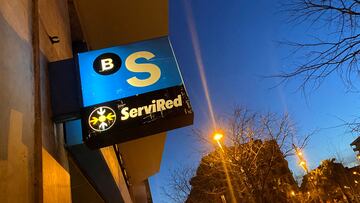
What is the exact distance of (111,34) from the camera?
11.2 metres

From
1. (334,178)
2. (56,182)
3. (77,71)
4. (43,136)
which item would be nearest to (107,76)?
→ (77,71)

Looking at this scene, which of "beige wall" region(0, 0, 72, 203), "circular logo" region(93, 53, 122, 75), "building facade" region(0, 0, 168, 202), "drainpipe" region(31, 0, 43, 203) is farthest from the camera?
"circular logo" region(93, 53, 122, 75)

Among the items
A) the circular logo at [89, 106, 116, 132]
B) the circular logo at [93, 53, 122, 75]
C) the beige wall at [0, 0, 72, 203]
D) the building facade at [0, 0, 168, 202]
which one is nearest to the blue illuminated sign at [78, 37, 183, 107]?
the circular logo at [93, 53, 122, 75]

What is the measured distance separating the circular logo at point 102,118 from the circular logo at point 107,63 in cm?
68

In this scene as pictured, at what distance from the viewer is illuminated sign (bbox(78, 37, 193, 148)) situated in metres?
4.46

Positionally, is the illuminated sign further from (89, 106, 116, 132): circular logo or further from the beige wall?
the beige wall

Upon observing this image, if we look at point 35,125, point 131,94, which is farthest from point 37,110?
point 131,94

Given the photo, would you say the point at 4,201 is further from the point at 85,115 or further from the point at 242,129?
the point at 242,129

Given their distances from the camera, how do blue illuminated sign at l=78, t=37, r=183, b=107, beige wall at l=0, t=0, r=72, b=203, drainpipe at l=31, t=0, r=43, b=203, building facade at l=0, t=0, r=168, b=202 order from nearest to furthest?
beige wall at l=0, t=0, r=72, b=203 < building facade at l=0, t=0, r=168, b=202 < drainpipe at l=31, t=0, r=43, b=203 < blue illuminated sign at l=78, t=37, r=183, b=107

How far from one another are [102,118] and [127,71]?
0.87 metres

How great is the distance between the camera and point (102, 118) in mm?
4527

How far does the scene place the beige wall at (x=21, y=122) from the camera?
3.32m

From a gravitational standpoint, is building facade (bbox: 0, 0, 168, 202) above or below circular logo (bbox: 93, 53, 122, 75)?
below

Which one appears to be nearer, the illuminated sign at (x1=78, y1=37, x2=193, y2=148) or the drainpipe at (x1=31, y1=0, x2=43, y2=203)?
the drainpipe at (x1=31, y1=0, x2=43, y2=203)
